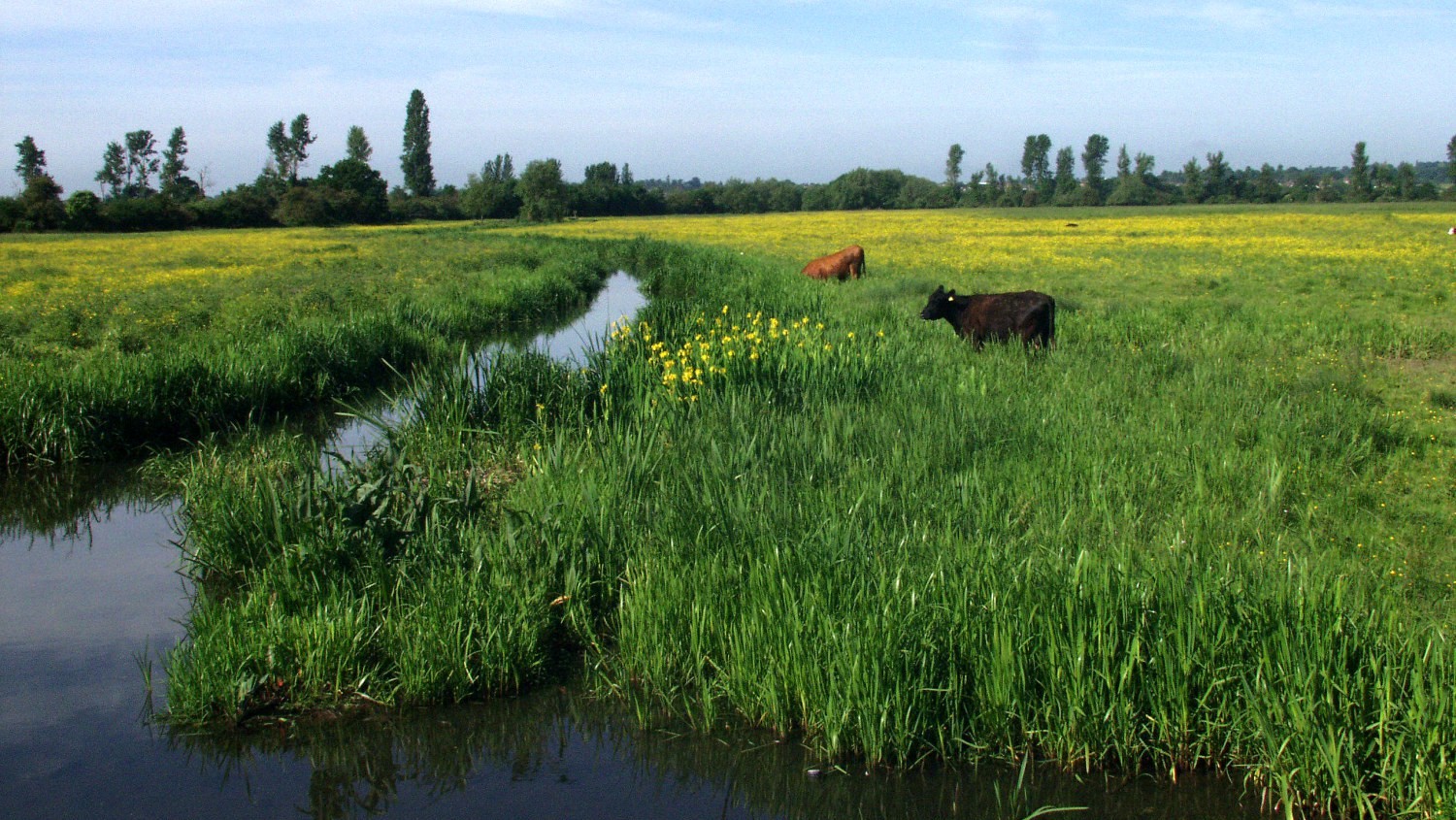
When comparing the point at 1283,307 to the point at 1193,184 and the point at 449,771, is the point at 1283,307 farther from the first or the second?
the point at 1193,184

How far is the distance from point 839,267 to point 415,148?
73521 mm

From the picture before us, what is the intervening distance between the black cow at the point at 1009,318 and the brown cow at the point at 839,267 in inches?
360

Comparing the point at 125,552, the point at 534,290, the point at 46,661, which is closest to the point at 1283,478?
the point at 46,661

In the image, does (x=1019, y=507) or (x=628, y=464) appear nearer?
(x=1019, y=507)

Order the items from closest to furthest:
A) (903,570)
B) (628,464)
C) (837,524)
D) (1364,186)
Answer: (903,570), (837,524), (628,464), (1364,186)

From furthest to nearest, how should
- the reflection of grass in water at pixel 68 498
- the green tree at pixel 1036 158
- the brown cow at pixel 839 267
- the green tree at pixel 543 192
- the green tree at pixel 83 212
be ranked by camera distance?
the green tree at pixel 1036 158 → the green tree at pixel 543 192 → the green tree at pixel 83 212 → the brown cow at pixel 839 267 → the reflection of grass in water at pixel 68 498

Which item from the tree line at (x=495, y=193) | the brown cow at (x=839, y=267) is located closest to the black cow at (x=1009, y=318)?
the brown cow at (x=839, y=267)

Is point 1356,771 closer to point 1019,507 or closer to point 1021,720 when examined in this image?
→ point 1021,720

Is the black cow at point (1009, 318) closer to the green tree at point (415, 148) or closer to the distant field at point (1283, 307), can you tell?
the distant field at point (1283, 307)

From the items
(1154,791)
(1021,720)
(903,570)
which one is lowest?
(1154,791)

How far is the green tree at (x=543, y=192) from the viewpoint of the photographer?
2963 inches

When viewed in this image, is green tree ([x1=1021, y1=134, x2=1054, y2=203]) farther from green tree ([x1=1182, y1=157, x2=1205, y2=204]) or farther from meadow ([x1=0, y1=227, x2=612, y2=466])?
meadow ([x1=0, y1=227, x2=612, y2=466])

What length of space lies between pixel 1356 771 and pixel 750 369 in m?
6.09

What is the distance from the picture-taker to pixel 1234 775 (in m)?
4.05
